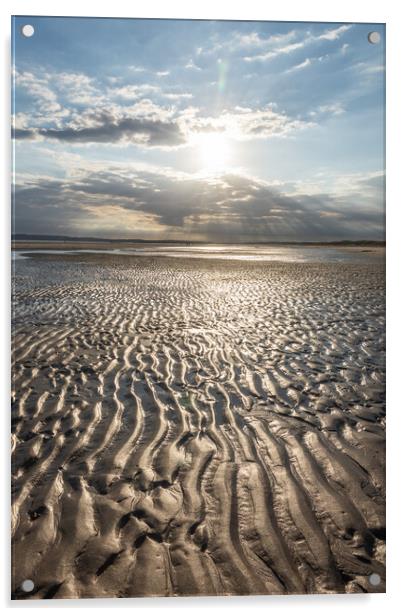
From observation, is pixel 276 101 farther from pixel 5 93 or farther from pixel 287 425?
pixel 287 425

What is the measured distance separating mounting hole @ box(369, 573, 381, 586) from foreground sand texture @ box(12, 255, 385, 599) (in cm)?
5

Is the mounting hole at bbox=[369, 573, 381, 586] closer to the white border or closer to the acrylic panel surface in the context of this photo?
the acrylic panel surface

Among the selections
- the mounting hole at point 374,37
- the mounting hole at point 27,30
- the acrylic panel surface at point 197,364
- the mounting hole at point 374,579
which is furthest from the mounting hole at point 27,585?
the mounting hole at point 374,37

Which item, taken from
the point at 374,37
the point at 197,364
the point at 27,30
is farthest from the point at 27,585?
the point at 374,37

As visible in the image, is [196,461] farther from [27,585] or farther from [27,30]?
[27,30]

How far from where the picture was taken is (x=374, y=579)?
339 cm

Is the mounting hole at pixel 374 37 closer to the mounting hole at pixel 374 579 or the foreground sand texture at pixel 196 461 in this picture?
the foreground sand texture at pixel 196 461

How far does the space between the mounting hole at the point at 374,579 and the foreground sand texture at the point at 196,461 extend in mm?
47

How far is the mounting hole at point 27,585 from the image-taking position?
10.7 ft

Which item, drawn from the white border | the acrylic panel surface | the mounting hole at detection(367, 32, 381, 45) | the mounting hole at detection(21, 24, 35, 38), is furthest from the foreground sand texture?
the mounting hole at detection(21, 24, 35, 38)

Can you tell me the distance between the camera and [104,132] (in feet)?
18.0

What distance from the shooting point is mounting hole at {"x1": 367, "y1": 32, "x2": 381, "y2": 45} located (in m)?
4.53
